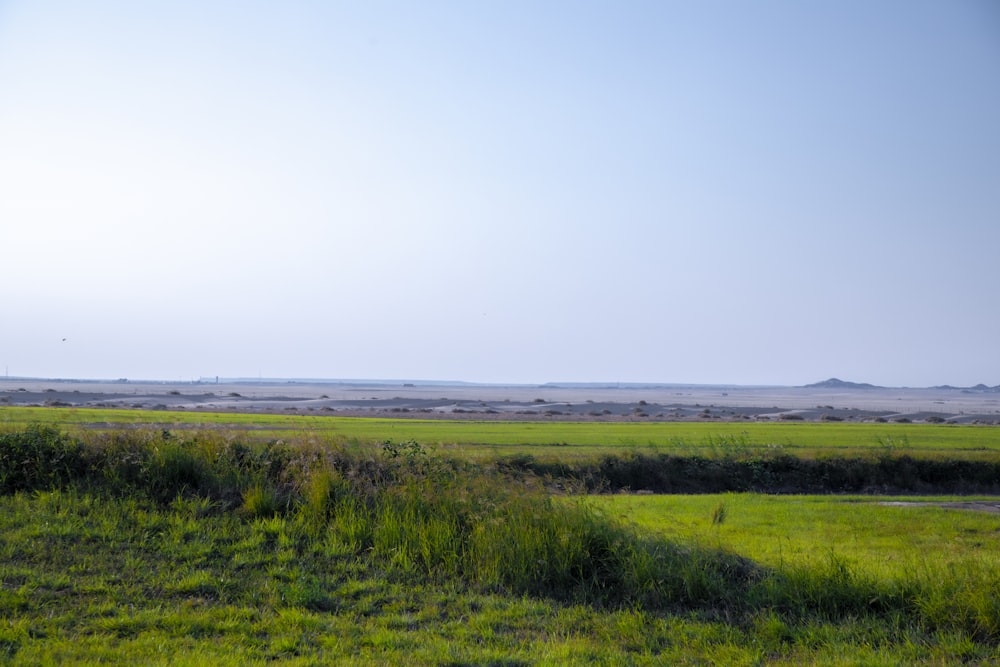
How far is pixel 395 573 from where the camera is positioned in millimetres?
10711

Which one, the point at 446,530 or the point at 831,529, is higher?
the point at 446,530

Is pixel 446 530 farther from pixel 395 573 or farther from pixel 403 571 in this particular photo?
pixel 395 573

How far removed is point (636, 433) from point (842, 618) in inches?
1340

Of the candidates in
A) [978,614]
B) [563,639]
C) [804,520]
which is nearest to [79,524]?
[563,639]

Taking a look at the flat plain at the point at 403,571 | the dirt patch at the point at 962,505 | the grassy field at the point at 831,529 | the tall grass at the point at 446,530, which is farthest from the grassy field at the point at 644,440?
the flat plain at the point at 403,571

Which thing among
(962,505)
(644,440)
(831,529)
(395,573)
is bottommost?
(962,505)

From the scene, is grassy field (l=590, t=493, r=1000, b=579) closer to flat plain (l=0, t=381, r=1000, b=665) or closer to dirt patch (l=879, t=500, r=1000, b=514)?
flat plain (l=0, t=381, r=1000, b=665)

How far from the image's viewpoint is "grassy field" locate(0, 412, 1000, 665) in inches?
317

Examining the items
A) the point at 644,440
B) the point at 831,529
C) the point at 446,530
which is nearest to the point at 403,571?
the point at 446,530

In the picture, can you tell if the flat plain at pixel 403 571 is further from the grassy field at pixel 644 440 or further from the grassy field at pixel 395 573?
the grassy field at pixel 644 440

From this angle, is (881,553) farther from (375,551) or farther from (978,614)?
(375,551)

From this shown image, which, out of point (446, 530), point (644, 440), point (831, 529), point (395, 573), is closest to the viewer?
point (395, 573)

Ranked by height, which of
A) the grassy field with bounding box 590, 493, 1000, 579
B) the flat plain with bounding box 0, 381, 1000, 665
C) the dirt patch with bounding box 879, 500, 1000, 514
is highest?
the flat plain with bounding box 0, 381, 1000, 665

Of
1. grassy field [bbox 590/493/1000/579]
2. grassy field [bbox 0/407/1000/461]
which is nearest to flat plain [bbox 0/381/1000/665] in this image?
grassy field [bbox 590/493/1000/579]
